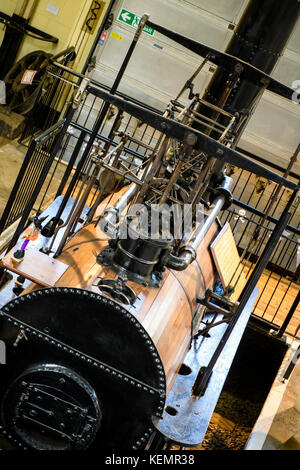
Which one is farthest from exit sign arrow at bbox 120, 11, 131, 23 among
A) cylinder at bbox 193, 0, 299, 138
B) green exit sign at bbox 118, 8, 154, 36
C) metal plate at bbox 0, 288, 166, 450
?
metal plate at bbox 0, 288, 166, 450

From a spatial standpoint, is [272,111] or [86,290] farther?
[272,111]

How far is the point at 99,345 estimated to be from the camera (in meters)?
4.08

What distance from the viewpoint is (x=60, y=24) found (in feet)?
35.8

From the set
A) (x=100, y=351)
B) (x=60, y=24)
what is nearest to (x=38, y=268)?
(x=100, y=351)

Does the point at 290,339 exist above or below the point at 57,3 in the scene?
below

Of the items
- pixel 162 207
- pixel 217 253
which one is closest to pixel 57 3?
pixel 217 253

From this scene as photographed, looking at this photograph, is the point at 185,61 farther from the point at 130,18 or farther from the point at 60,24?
the point at 60,24

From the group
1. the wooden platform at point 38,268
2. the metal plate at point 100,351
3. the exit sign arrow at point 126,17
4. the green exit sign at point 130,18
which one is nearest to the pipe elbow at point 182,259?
the metal plate at point 100,351

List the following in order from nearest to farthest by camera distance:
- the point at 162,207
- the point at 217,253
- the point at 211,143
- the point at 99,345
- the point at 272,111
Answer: the point at 211,143 < the point at 99,345 < the point at 162,207 < the point at 217,253 < the point at 272,111

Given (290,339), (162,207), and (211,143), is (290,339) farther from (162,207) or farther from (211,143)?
(211,143)

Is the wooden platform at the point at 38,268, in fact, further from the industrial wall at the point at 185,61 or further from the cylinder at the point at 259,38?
the industrial wall at the point at 185,61

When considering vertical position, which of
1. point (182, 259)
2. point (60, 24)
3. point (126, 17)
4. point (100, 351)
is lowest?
point (100, 351)
